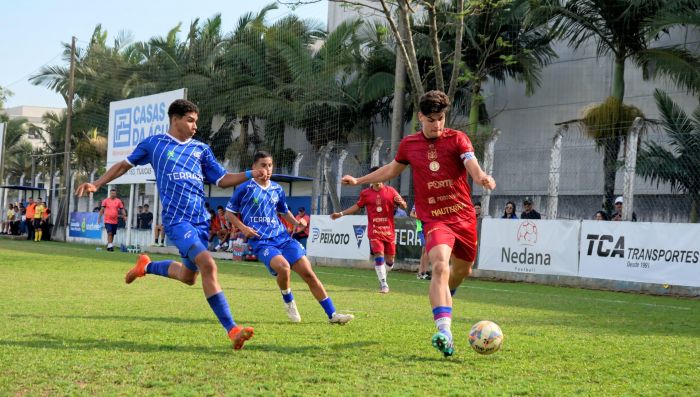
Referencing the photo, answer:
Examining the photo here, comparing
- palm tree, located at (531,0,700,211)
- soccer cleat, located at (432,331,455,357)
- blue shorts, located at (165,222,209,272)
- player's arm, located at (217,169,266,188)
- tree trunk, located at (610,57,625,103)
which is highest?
palm tree, located at (531,0,700,211)

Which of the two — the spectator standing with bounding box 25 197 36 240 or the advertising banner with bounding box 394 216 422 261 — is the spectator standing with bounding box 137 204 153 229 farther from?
the advertising banner with bounding box 394 216 422 261

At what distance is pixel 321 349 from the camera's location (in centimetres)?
661

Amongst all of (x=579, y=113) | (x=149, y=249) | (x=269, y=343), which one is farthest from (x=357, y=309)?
(x=149, y=249)

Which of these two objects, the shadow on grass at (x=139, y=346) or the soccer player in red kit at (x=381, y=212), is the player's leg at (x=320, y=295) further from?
the soccer player in red kit at (x=381, y=212)

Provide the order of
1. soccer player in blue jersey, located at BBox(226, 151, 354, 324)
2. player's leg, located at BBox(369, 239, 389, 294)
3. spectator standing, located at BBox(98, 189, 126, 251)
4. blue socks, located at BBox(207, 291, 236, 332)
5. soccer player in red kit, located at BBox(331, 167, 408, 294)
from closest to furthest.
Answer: blue socks, located at BBox(207, 291, 236, 332) < soccer player in blue jersey, located at BBox(226, 151, 354, 324) < player's leg, located at BBox(369, 239, 389, 294) < soccer player in red kit, located at BBox(331, 167, 408, 294) < spectator standing, located at BBox(98, 189, 126, 251)

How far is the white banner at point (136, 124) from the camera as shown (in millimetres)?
28156

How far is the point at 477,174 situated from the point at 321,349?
1839 millimetres

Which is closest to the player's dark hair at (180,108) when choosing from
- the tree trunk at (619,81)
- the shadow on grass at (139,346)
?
the shadow on grass at (139,346)

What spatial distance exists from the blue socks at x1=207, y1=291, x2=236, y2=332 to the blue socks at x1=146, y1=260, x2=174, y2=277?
116 cm

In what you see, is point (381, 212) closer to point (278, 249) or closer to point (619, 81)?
point (278, 249)

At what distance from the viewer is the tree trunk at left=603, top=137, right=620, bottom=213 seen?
17.6m

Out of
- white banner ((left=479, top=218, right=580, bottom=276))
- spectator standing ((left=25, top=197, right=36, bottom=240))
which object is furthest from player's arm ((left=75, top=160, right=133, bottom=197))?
spectator standing ((left=25, top=197, right=36, bottom=240))

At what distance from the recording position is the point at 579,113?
26500 mm

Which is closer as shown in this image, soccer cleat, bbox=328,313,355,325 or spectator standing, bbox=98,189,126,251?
soccer cleat, bbox=328,313,355,325
